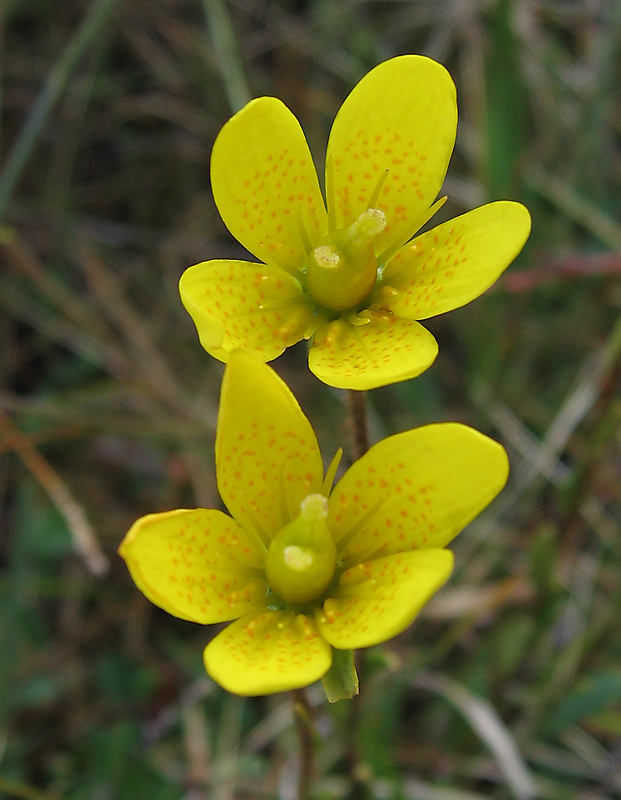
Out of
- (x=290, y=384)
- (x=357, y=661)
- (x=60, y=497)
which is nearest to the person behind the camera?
(x=357, y=661)

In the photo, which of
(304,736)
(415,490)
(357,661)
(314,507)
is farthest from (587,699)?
(314,507)

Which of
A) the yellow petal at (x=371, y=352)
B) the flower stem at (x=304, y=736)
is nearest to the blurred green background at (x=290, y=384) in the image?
the flower stem at (x=304, y=736)

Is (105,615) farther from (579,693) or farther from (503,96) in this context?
(503,96)

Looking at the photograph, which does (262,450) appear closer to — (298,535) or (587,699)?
(298,535)

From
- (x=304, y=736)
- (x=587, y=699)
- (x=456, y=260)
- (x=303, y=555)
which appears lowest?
(x=587, y=699)

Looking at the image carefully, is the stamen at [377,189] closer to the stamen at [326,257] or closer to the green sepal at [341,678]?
the stamen at [326,257]

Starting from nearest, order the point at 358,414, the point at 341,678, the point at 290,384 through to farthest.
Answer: the point at 341,678 → the point at 358,414 → the point at 290,384

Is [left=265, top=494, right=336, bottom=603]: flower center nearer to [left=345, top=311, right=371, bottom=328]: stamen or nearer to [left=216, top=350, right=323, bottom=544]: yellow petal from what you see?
[left=216, top=350, right=323, bottom=544]: yellow petal

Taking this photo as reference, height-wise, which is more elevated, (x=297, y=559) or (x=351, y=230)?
(x=351, y=230)
